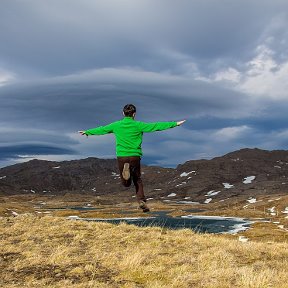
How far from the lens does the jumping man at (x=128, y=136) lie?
1585 cm

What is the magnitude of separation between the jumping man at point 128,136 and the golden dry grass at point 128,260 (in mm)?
3013

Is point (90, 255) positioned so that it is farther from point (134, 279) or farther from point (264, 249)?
point (264, 249)

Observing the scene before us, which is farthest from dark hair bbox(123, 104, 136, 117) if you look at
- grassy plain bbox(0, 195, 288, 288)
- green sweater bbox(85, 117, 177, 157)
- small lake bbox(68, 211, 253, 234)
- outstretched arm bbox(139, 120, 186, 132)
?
small lake bbox(68, 211, 253, 234)

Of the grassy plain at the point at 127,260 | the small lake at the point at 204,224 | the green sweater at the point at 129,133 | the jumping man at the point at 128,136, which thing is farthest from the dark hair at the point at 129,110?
the small lake at the point at 204,224

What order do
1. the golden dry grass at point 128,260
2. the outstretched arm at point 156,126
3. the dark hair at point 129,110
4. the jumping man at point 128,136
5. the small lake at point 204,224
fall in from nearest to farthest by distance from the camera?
1. the golden dry grass at point 128,260
2. the outstretched arm at point 156,126
3. the jumping man at point 128,136
4. the dark hair at point 129,110
5. the small lake at point 204,224

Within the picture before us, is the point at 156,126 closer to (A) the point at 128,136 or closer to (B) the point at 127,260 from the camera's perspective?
(A) the point at 128,136

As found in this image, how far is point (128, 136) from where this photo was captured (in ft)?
52.4

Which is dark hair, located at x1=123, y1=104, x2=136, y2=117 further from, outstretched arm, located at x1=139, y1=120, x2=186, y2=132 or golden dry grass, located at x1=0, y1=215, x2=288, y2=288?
golden dry grass, located at x1=0, y1=215, x2=288, y2=288

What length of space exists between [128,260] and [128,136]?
17.3ft

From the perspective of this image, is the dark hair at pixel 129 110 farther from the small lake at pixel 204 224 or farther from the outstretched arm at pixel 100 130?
the small lake at pixel 204 224

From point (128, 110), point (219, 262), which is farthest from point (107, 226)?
point (219, 262)

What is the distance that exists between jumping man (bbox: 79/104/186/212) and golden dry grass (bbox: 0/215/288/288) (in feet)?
9.89

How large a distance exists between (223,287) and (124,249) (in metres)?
5.14

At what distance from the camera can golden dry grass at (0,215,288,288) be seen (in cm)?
1087
